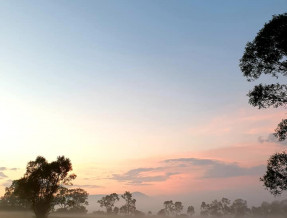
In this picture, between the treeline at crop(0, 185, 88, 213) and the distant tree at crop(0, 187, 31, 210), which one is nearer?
the treeline at crop(0, 185, 88, 213)

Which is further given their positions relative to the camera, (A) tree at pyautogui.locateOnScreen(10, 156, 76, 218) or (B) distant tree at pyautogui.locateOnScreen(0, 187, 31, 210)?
(B) distant tree at pyautogui.locateOnScreen(0, 187, 31, 210)

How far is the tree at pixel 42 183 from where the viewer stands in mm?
62469

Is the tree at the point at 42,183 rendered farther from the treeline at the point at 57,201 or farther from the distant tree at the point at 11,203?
the distant tree at the point at 11,203

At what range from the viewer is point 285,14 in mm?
20438

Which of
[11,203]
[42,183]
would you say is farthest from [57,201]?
[11,203]

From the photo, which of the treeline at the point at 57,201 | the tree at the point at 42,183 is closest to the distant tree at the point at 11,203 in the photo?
the treeline at the point at 57,201

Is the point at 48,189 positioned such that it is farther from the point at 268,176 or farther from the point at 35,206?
the point at 268,176

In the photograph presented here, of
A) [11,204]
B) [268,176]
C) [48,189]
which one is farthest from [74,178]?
[11,204]

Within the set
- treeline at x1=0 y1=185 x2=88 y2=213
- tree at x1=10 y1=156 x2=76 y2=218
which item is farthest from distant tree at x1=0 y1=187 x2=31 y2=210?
tree at x1=10 y1=156 x2=76 y2=218

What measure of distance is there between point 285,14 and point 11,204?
130842mm

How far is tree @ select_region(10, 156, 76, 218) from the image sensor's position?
62.5 m

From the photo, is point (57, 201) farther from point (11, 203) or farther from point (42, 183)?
point (11, 203)

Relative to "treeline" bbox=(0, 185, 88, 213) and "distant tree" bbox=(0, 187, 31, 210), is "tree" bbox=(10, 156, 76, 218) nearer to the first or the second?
"treeline" bbox=(0, 185, 88, 213)

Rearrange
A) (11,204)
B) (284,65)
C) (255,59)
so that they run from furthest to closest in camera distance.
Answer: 1. (11,204)
2. (255,59)
3. (284,65)
